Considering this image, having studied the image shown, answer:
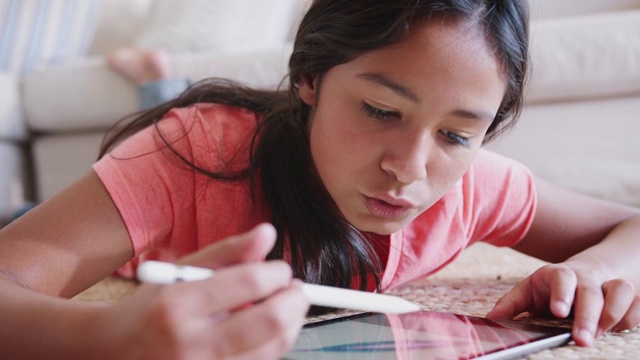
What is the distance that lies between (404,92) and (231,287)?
283 millimetres

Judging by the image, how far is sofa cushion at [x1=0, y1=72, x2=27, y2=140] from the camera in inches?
61.7

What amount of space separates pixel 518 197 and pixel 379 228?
0.29 meters

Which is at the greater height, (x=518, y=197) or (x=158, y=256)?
(x=518, y=197)

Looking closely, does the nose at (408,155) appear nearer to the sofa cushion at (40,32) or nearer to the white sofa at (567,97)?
the white sofa at (567,97)

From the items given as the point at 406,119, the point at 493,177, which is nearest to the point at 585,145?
the point at 493,177

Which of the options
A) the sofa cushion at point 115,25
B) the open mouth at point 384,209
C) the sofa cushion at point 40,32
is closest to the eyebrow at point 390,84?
the open mouth at point 384,209

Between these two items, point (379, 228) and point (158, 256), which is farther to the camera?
point (158, 256)

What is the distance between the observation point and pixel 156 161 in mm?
732

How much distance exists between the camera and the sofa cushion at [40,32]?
1879 mm

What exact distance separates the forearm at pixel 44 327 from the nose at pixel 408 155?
0.25 m

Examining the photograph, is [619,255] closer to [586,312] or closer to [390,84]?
[586,312]

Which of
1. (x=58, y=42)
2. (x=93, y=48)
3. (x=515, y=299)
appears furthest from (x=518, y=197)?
(x=93, y=48)

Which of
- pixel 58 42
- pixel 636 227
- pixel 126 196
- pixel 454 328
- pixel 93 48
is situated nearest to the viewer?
pixel 454 328

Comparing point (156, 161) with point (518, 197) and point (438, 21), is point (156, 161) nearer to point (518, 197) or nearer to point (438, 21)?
point (438, 21)
